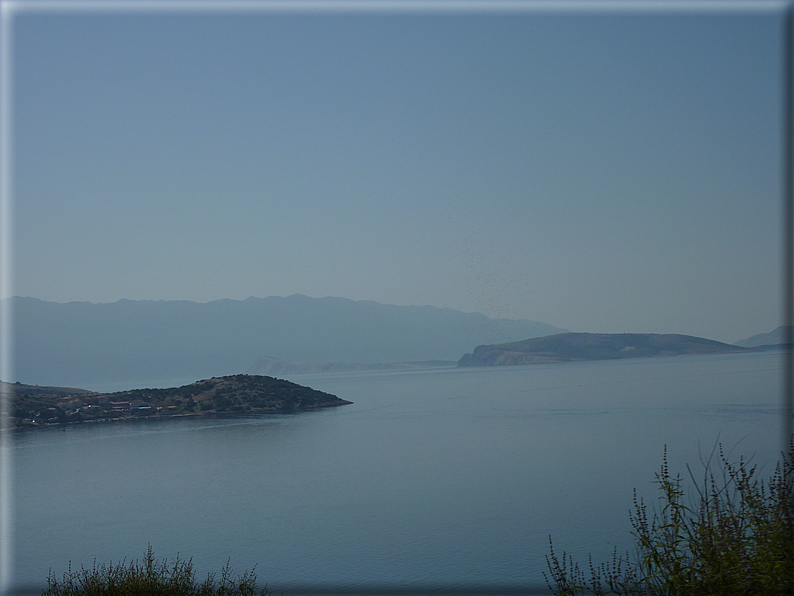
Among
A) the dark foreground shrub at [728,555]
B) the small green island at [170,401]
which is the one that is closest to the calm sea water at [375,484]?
the small green island at [170,401]

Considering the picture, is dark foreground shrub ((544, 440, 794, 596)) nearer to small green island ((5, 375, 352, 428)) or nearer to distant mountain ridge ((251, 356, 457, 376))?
small green island ((5, 375, 352, 428))

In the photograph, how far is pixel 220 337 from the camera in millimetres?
46281

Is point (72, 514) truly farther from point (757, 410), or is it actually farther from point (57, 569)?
point (757, 410)

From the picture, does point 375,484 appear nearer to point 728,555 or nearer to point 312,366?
point 728,555

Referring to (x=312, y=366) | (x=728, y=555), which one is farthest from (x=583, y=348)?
(x=728, y=555)

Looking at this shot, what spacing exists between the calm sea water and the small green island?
31.5 inches

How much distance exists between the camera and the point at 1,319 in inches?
413

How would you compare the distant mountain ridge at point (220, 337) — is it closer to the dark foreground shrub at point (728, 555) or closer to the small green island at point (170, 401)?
the small green island at point (170, 401)

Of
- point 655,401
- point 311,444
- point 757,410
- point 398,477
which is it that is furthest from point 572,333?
point 398,477

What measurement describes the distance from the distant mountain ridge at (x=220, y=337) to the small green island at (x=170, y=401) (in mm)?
1015

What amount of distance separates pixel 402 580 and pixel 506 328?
3760 centimetres

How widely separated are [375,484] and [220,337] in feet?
109

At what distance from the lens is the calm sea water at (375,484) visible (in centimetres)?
929

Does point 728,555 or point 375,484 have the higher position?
point 728,555
